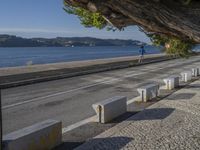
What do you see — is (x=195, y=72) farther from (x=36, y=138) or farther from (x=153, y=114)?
(x=36, y=138)

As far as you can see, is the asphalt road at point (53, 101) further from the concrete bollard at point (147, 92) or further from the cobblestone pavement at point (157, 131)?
the cobblestone pavement at point (157, 131)

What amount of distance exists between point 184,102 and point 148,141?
5881 millimetres

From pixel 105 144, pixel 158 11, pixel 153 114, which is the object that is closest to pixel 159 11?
pixel 158 11

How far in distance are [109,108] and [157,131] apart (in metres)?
1.65

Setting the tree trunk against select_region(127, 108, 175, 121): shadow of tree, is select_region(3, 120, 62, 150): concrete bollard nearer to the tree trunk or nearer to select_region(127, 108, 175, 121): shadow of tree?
the tree trunk


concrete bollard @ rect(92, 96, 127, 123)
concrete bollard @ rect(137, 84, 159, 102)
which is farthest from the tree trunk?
concrete bollard @ rect(137, 84, 159, 102)

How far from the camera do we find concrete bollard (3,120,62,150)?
7086 millimetres

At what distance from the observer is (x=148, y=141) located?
344 inches

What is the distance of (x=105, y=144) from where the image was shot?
8.45m

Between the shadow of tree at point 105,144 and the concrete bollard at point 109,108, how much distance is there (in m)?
1.73

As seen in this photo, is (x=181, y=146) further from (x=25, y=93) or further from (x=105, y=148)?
(x=25, y=93)

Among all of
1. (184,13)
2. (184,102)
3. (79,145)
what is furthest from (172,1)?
(184,102)

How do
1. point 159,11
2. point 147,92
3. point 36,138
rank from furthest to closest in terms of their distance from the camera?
point 147,92 < point 36,138 < point 159,11

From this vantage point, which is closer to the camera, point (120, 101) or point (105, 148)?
point (105, 148)
